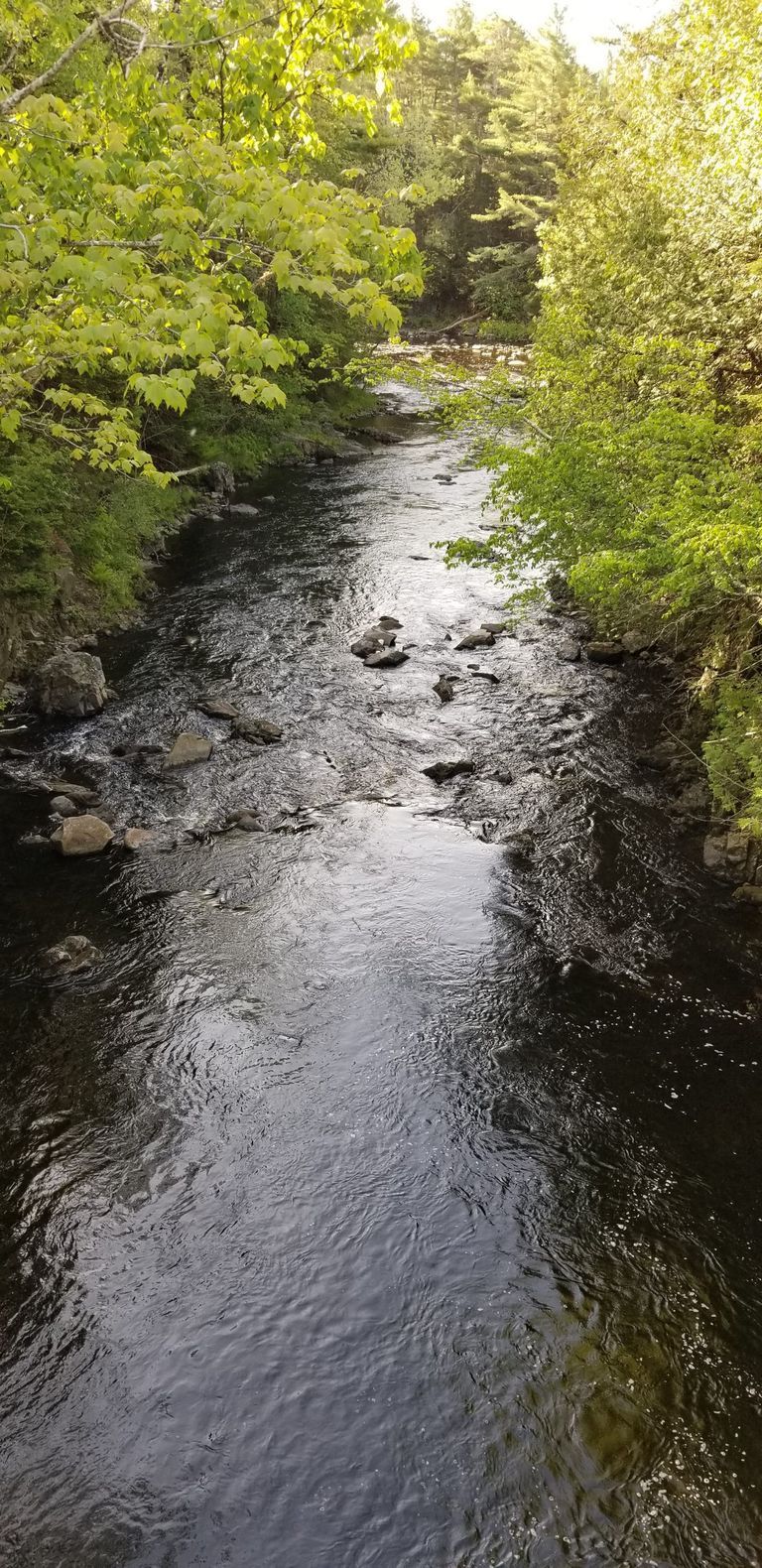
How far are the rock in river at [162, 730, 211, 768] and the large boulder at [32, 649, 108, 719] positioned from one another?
2072mm

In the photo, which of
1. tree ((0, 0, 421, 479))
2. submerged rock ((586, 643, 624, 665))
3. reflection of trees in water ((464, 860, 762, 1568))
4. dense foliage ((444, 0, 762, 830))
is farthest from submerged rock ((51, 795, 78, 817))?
submerged rock ((586, 643, 624, 665))

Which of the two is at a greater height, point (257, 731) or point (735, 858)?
point (257, 731)

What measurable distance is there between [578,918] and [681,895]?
1.36 meters

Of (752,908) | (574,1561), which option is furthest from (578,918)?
(574,1561)

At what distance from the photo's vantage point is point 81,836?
1066 centimetres

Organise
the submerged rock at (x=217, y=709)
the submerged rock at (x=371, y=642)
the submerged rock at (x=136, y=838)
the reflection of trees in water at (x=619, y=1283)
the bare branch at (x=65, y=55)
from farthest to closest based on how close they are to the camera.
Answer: the submerged rock at (x=371, y=642), the submerged rock at (x=217, y=709), the submerged rock at (x=136, y=838), the bare branch at (x=65, y=55), the reflection of trees in water at (x=619, y=1283)

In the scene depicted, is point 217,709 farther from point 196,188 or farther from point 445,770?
point 196,188

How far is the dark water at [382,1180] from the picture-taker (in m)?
4.79

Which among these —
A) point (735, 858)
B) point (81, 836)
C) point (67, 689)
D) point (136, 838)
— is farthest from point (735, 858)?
point (67, 689)

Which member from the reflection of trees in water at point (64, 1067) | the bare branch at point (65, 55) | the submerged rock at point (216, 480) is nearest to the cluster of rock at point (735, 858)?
the reflection of trees in water at point (64, 1067)

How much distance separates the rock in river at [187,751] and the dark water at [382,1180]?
248 millimetres

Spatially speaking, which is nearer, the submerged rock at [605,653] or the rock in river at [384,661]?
the submerged rock at [605,653]

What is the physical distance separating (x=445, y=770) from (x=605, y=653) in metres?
5.26

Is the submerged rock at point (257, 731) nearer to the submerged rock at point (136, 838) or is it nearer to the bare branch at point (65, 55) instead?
the submerged rock at point (136, 838)
